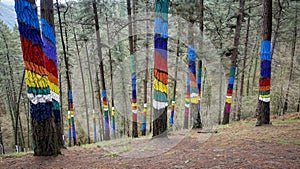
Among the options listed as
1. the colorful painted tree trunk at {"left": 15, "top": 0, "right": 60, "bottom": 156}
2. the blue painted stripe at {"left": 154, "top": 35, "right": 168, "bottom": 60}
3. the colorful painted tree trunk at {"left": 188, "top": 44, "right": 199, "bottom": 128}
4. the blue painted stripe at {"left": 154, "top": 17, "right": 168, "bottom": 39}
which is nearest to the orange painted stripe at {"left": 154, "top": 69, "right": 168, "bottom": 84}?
the blue painted stripe at {"left": 154, "top": 35, "right": 168, "bottom": 60}

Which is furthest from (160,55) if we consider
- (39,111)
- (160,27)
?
(39,111)

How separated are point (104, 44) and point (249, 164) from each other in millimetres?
11538

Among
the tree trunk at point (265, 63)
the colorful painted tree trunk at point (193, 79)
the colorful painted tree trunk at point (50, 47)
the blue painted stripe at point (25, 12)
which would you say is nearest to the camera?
the blue painted stripe at point (25, 12)

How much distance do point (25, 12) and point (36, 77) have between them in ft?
4.67

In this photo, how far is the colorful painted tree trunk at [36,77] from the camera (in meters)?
4.27

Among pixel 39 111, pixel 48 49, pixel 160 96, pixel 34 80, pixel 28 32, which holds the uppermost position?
pixel 28 32

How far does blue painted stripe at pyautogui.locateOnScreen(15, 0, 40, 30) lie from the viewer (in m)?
4.25

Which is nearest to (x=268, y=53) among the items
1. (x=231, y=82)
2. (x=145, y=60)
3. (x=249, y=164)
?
(x=231, y=82)

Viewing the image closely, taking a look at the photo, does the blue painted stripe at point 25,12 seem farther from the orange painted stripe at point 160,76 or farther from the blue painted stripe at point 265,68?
the blue painted stripe at point 265,68

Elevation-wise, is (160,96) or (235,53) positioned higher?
(235,53)

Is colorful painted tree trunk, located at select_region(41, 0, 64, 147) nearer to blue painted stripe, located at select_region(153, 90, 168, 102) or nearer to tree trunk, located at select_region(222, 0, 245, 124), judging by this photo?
blue painted stripe, located at select_region(153, 90, 168, 102)

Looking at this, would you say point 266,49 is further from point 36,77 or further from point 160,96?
point 36,77

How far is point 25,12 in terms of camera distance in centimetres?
428

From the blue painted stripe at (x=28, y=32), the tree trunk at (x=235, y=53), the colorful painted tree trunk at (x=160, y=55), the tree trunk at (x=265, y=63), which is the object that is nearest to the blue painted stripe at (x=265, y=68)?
the tree trunk at (x=265, y=63)
